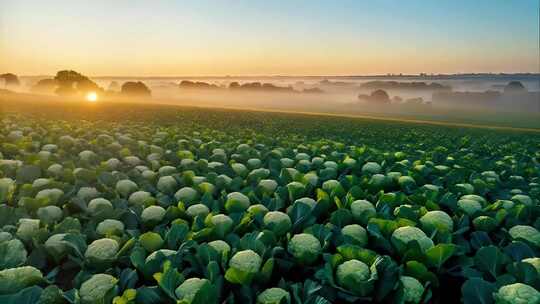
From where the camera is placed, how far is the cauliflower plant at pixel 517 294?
2141 mm

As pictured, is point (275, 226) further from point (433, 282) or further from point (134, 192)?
point (134, 192)

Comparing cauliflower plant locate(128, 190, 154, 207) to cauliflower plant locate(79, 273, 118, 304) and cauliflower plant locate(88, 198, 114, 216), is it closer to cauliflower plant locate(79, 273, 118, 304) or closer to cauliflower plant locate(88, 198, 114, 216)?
cauliflower plant locate(88, 198, 114, 216)

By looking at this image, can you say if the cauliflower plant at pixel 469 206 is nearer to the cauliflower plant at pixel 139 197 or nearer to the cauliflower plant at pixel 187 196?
the cauliflower plant at pixel 187 196

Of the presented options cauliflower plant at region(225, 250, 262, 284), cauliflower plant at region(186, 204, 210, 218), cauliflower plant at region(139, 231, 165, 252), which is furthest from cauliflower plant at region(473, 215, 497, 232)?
cauliflower plant at region(139, 231, 165, 252)

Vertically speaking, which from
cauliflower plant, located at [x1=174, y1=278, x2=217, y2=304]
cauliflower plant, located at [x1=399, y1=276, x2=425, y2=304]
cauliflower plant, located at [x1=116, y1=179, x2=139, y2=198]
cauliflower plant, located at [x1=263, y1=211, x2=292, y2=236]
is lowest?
cauliflower plant, located at [x1=399, y1=276, x2=425, y2=304]

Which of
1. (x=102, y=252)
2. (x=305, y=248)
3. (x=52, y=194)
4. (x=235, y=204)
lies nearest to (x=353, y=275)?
(x=305, y=248)

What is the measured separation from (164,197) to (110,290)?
5.38 feet

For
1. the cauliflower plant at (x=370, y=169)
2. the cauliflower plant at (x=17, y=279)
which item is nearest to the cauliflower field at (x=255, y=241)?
the cauliflower plant at (x=17, y=279)

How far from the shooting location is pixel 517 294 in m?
2.17

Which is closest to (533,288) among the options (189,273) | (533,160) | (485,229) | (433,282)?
(433,282)

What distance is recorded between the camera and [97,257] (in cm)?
258

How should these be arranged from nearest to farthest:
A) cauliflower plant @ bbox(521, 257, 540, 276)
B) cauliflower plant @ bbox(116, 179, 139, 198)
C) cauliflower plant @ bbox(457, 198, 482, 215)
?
1. cauliflower plant @ bbox(521, 257, 540, 276)
2. cauliflower plant @ bbox(457, 198, 482, 215)
3. cauliflower plant @ bbox(116, 179, 139, 198)

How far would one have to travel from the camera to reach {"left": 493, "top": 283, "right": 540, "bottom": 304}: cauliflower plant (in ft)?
7.02

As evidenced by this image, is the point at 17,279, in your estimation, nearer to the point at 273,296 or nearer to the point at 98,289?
the point at 98,289
